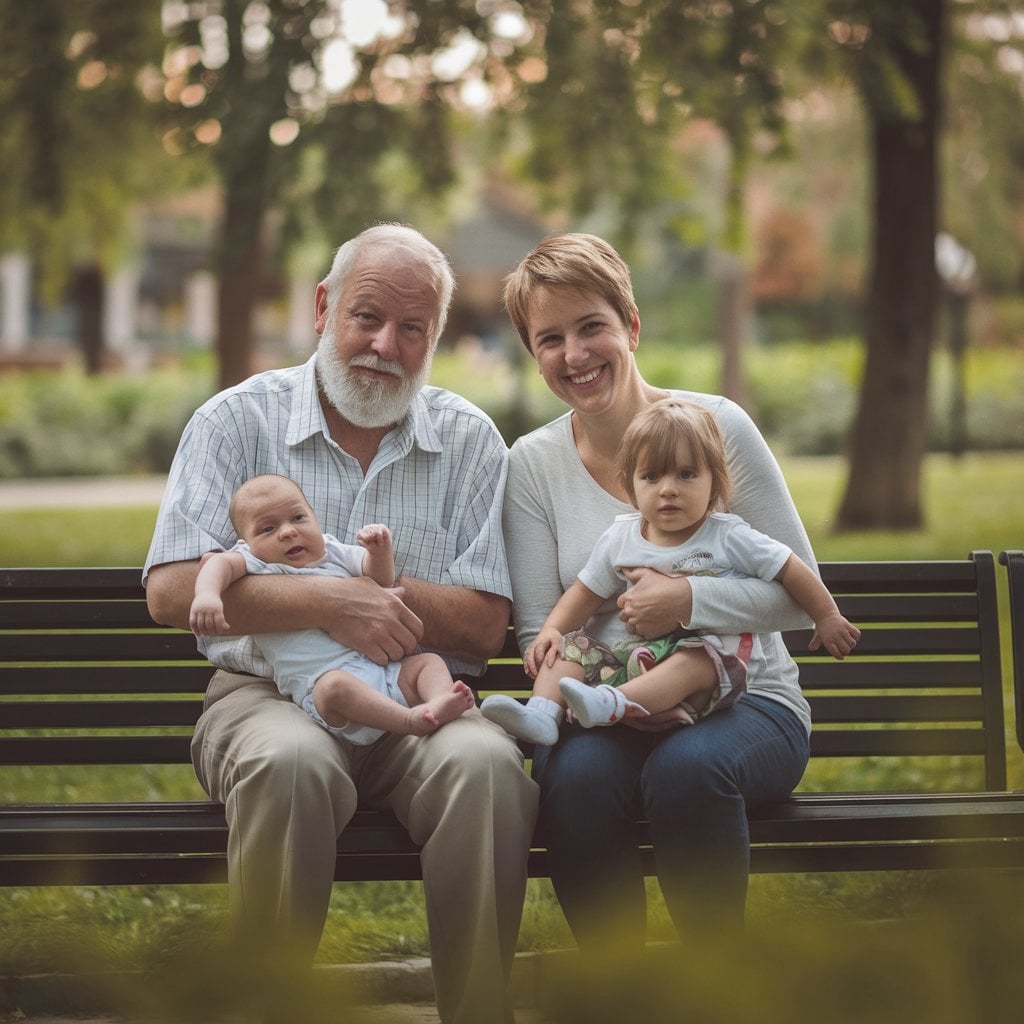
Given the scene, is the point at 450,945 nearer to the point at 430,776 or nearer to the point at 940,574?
the point at 430,776

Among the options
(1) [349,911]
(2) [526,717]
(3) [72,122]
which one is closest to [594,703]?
(2) [526,717]

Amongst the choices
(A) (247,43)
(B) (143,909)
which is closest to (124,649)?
(B) (143,909)

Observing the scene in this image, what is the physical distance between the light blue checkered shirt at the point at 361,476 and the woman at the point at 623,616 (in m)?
0.11

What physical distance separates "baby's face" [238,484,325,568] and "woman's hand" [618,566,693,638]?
2.42ft

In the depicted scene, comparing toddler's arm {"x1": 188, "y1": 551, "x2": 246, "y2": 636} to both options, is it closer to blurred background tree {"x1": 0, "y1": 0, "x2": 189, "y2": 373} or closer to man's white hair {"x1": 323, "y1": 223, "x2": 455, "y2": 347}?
man's white hair {"x1": 323, "y1": 223, "x2": 455, "y2": 347}

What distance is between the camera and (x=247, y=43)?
880 cm

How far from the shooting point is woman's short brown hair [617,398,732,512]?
10.5 ft

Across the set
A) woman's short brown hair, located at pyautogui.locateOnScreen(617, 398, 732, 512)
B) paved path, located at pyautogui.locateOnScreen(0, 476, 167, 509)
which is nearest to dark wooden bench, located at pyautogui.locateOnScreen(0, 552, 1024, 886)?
woman's short brown hair, located at pyautogui.locateOnScreen(617, 398, 732, 512)

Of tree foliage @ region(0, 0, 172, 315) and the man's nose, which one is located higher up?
tree foliage @ region(0, 0, 172, 315)

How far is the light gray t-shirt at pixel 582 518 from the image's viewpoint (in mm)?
3400

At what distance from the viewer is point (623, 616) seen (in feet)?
10.7

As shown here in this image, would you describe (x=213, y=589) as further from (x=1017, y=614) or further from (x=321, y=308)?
(x=1017, y=614)

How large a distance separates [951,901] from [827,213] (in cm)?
4192

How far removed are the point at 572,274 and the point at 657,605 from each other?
830mm
